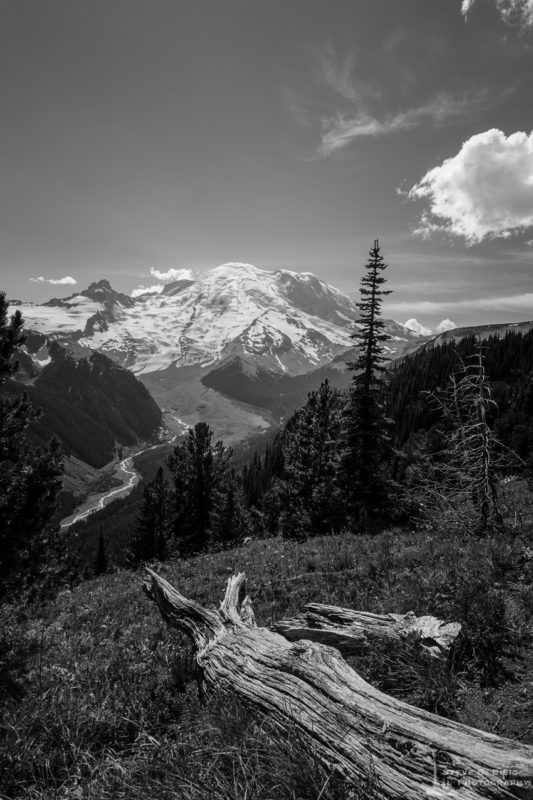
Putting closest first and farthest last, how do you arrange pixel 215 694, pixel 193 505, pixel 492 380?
pixel 215 694
pixel 193 505
pixel 492 380

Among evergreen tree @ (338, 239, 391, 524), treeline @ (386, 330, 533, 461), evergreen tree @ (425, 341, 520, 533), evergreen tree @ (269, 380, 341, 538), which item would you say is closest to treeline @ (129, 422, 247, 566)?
evergreen tree @ (269, 380, 341, 538)

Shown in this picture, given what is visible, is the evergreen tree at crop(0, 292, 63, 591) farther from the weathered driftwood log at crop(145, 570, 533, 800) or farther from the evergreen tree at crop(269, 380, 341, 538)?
the evergreen tree at crop(269, 380, 341, 538)

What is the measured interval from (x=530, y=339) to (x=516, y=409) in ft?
258

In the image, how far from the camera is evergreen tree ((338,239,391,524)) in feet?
84.0

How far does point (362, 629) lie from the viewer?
17.1 feet

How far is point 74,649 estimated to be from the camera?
703cm

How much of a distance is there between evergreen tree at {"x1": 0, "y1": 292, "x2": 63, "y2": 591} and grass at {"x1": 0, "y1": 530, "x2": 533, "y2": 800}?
19.7 feet

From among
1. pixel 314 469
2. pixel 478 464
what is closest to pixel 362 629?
pixel 478 464

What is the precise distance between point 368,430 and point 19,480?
756 inches

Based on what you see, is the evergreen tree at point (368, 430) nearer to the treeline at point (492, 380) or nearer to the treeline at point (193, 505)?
the treeline at point (193, 505)

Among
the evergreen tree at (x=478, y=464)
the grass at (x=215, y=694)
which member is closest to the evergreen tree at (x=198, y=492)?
the evergreen tree at (x=478, y=464)

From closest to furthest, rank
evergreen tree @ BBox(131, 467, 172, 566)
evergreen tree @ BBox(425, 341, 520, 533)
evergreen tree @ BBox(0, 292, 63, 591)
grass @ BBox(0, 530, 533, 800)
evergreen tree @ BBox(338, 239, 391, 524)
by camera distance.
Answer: grass @ BBox(0, 530, 533, 800) → evergreen tree @ BBox(425, 341, 520, 533) → evergreen tree @ BBox(0, 292, 63, 591) → evergreen tree @ BBox(338, 239, 391, 524) → evergreen tree @ BBox(131, 467, 172, 566)

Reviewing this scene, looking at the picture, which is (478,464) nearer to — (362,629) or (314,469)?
(362,629)

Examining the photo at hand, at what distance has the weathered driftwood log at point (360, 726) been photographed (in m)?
2.49
